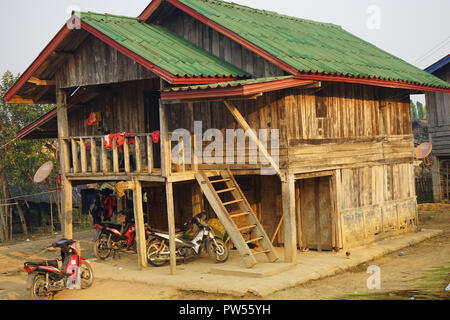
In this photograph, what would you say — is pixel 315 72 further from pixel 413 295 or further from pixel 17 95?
pixel 17 95

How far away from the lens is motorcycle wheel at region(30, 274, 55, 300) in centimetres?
1039

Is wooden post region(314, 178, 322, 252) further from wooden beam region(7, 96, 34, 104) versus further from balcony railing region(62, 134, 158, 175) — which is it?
wooden beam region(7, 96, 34, 104)

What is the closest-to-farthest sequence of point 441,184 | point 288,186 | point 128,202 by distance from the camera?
point 288,186 < point 128,202 < point 441,184

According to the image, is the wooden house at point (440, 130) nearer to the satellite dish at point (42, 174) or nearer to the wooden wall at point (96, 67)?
the wooden wall at point (96, 67)

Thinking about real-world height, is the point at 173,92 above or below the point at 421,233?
above

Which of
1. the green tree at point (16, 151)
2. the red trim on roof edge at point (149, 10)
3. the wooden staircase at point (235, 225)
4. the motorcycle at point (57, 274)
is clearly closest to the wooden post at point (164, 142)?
the wooden staircase at point (235, 225)

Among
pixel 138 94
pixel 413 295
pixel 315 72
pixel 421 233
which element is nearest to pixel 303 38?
pixel 315 72

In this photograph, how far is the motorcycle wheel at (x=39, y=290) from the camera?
10391mm

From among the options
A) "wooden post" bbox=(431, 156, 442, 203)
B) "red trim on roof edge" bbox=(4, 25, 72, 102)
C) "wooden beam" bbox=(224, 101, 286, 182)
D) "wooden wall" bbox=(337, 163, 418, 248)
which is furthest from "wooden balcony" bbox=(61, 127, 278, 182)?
"wooden post" bbox=(431, 156, 442, 203)

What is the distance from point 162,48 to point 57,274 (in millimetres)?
5403
